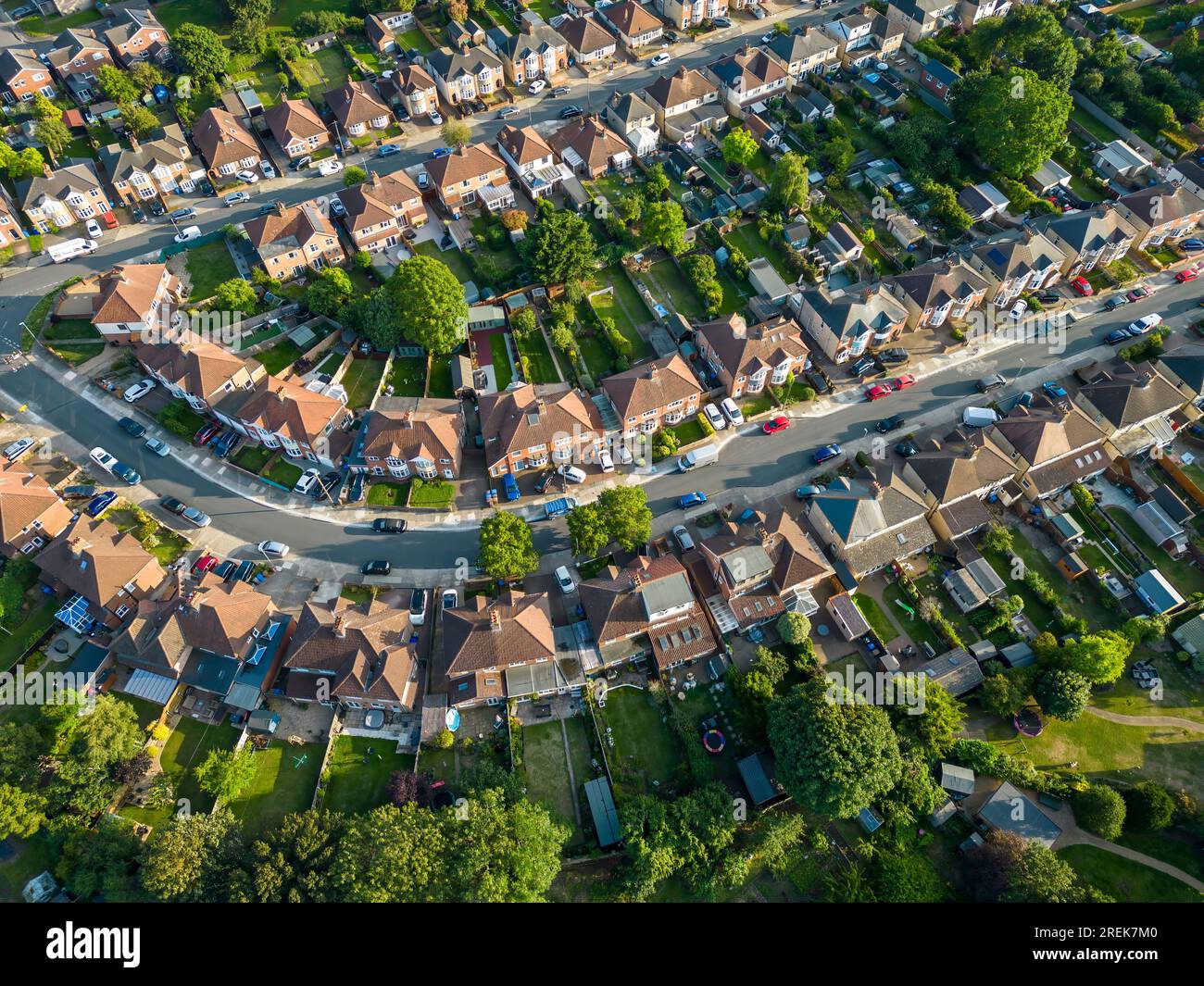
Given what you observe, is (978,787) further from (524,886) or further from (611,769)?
(524,886)

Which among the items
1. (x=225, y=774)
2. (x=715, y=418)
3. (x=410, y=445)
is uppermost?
(x=410, y=445)

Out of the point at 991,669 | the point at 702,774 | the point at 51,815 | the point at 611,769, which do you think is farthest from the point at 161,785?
the point at 991,669

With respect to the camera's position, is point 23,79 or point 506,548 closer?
point 506,548

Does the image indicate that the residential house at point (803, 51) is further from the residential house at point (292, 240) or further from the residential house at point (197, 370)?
the residential house at point (197, 370)

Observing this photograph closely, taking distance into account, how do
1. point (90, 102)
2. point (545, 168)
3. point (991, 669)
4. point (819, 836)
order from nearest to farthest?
point (819, 836) < point (991, 669) < point (545, 168) < point (90, 102)

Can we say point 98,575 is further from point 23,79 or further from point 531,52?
point 531,52

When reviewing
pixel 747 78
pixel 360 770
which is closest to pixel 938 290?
pixel 747 78
